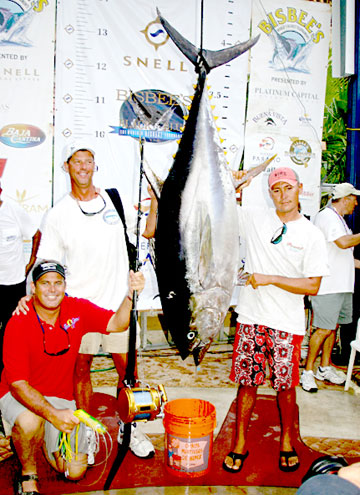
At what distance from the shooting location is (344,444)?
2627 millimetres

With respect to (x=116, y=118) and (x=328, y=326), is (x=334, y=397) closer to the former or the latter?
(x=328, y=326)

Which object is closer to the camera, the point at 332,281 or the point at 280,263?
the point at 280,263

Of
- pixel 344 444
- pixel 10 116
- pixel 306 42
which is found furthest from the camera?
pixel 306 42

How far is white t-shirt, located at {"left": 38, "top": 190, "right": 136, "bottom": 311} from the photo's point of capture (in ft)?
7.86

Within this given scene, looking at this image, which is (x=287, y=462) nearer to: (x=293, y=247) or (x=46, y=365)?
(x=293, y=247)

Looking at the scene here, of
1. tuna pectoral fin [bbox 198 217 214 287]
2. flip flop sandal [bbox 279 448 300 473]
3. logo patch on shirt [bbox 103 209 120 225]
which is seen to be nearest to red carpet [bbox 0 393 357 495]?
flip flop sandal [bbox 279 448 300 473]

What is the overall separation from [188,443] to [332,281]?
6.01 feet

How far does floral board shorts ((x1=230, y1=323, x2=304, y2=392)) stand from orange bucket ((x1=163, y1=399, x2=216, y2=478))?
0.26m

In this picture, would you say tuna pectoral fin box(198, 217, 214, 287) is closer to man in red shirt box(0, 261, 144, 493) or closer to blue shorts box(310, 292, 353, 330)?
man in red shirt box(0, 261, 144, 493)

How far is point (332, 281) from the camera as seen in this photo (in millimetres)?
3475

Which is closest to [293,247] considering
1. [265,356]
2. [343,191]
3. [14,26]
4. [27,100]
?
[265,356]

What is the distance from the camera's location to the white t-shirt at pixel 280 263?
224 centimetres

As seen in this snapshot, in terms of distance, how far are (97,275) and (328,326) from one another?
1889 millimetres

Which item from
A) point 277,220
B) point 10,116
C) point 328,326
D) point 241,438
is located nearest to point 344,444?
point 241,438
